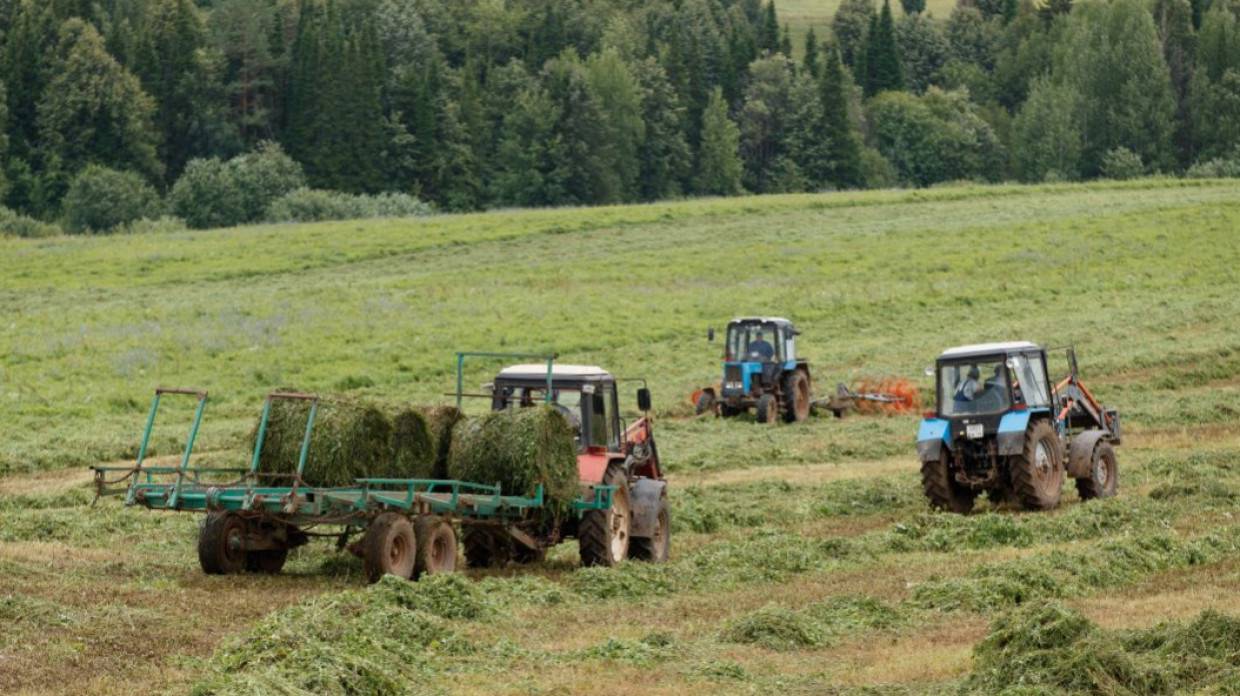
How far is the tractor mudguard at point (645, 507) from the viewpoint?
21500mm

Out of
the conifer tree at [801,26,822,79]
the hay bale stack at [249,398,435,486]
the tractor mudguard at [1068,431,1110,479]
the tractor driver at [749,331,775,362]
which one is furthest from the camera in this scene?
the conifer tree at [801,26,822,79]

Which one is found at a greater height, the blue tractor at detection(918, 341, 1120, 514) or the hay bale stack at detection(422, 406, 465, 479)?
the hay bale stack at detection(422, 406, 465, 479)

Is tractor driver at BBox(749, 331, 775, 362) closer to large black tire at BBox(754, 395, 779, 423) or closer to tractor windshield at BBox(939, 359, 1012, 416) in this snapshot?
large black tire at BBox(754, 395, 779, 423)

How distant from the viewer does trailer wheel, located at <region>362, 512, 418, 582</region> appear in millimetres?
18453

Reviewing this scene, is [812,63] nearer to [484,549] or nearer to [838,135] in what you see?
[838,135]

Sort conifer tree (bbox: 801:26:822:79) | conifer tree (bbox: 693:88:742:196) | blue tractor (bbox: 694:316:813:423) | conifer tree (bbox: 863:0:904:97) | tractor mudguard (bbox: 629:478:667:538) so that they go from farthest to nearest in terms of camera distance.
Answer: conifer tree (bbox: 863:0:904:97)
conifer tree (bbox: 801:26:822:79)
conifer tree (bbox: 693:88:742:196)
blue tractor (bbox: 694:316:813:423)
tractor mudguard (bbox: 629:478:667:538)

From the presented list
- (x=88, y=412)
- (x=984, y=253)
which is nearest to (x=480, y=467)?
(x=88, y=412)

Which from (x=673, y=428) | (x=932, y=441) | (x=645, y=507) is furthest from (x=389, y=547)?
(x=673, y=428)

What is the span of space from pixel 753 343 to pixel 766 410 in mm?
2106

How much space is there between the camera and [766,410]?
1495 inches

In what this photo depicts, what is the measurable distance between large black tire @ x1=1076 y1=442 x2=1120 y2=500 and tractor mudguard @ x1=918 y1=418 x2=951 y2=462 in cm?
215

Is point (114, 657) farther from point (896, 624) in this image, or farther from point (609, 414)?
point (609, 414)

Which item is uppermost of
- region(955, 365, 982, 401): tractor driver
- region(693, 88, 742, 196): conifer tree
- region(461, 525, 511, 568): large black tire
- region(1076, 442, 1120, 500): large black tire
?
region(693, 88, 742, 196): conifer tree

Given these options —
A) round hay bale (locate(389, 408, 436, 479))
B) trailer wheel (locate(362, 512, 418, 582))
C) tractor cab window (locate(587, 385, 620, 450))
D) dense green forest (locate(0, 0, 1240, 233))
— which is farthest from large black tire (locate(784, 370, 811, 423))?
dense green forest (locate(0, 0, 1240, 233))
